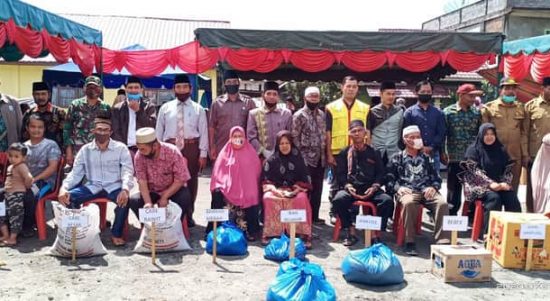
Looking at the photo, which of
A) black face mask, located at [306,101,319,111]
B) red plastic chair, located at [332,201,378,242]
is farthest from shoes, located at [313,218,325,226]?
black face mask, located at [306,101,319,111]

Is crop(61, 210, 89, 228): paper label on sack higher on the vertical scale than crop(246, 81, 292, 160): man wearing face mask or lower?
lower

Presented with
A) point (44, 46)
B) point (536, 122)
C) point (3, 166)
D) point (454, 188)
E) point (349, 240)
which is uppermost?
point (44, 46)

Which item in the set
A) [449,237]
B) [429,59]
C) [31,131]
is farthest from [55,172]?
[429,59]

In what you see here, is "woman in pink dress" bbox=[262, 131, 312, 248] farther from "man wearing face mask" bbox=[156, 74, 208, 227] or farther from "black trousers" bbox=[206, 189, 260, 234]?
"man wearing face mask" bbox=[156, 74, 208, 227]

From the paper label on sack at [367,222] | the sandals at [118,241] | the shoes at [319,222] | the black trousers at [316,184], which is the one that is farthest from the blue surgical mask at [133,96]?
the paper label on sack at [367,222]

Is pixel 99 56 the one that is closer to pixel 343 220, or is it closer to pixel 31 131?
pixel 31 131

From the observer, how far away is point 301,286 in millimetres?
3385

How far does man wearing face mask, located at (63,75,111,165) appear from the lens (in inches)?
224

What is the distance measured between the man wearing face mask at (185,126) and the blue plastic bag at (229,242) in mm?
900

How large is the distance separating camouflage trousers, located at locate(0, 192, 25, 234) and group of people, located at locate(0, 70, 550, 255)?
0.01 meters

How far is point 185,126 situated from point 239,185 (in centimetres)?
104

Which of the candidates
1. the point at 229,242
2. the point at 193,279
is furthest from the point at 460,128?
the point at 193,279

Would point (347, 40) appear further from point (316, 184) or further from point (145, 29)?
point (145, 29)

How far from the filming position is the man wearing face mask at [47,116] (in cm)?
575
